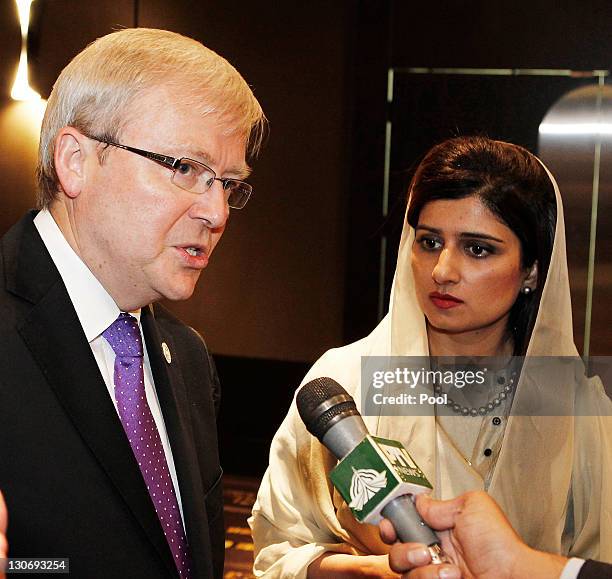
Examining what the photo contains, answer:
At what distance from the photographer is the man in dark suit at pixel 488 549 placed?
112cm

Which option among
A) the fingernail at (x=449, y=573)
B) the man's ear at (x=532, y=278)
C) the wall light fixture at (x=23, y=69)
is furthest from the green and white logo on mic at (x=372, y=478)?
the wall light fixture at (x=23, y=69)

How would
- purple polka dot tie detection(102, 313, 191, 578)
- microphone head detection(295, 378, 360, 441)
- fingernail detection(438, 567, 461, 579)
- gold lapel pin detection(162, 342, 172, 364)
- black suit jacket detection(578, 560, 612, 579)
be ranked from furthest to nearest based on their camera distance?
gold lapel pin detection(162, 342, 172, 364)
purple polka dot tie detection(102, 313, 191, 578)
black suit jacket detection(578, 560, 612, 579)
microphone head detection(295, 378, 360, 441)
fingernail detection(438, 567, 461, 579)

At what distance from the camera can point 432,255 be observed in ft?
5.40

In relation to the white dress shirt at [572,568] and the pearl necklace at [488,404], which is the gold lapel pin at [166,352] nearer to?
the pearl necklace at [488,404]

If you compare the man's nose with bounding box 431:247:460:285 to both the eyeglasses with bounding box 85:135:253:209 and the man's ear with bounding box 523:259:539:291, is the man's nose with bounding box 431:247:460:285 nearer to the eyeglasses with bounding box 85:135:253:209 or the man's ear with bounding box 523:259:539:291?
the man's ear with bounding box 523:259:539:291

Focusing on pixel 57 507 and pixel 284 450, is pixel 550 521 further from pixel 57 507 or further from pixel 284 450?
pixel 57 507

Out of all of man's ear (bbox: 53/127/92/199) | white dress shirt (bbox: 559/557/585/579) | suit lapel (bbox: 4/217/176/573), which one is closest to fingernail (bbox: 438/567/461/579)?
white dress shirt (bbox: 559/557/585/579)

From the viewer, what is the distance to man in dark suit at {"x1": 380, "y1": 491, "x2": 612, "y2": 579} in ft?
3.68

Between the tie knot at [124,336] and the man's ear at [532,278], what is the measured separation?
801 mm

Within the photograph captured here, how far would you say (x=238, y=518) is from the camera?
3.20m

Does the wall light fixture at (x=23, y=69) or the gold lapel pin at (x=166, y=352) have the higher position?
the wall light fixture at (x=23, y=69)

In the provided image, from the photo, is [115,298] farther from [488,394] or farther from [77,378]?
[488,394]

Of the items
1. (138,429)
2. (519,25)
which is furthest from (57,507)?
(519,25)

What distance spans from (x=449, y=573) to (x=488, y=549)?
0.81 ft
